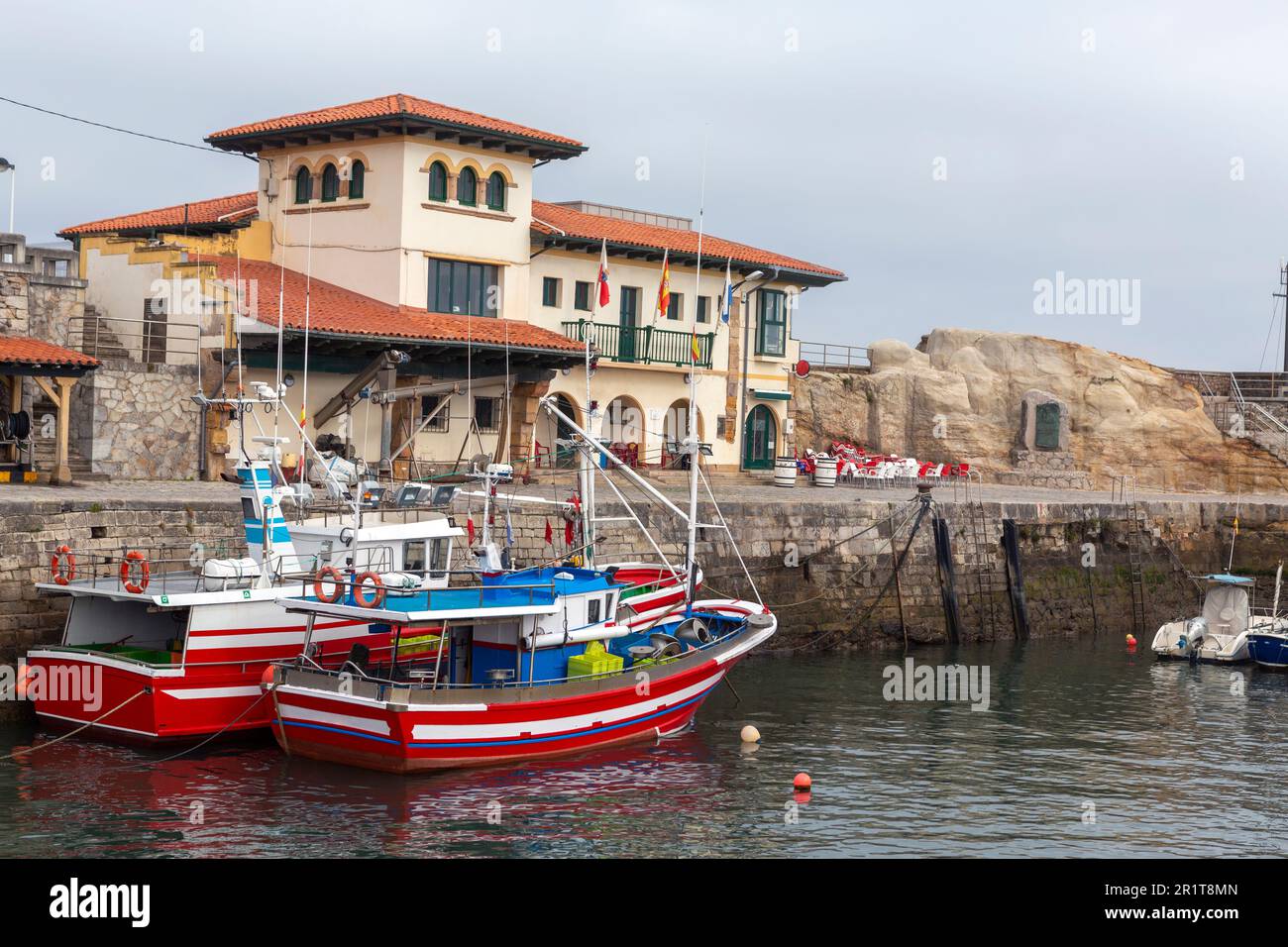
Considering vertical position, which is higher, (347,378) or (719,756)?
(347,378)

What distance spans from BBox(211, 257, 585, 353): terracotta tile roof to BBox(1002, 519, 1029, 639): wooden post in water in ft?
37.8

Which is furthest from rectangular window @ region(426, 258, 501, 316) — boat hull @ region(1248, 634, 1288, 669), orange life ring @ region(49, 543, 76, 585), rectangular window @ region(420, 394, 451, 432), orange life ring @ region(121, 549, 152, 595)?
boat hull @ region(1248, 634, 1288, 669)

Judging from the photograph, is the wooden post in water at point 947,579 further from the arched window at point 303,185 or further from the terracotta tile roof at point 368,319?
the arched window at point 303,185

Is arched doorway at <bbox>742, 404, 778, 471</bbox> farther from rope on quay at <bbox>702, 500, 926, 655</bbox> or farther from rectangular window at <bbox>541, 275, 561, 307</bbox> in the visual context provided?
rope on quay at <bbox>702, 500, 926, 655</bbox>

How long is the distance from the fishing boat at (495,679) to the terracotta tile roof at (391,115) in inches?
572

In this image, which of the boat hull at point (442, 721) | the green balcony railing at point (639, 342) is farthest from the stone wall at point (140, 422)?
the boat hull at point (442, 721)

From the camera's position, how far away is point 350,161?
3884cm

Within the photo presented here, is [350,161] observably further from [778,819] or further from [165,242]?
[778,819]

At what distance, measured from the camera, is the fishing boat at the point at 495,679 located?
70.7 feet

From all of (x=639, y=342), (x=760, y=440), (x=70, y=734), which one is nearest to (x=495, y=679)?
(x=70, y=734)

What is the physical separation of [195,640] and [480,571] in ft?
13.4

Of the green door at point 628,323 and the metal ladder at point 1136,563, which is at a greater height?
the green door at point 628,323

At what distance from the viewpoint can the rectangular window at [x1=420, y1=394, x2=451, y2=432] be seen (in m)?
38.0
